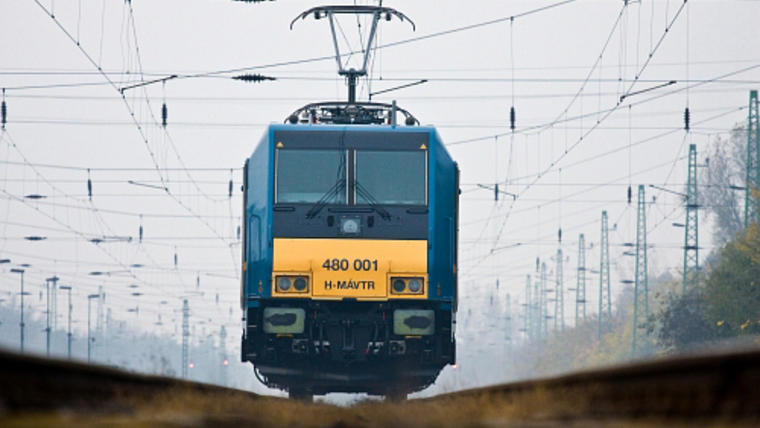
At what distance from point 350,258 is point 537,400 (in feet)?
30.5

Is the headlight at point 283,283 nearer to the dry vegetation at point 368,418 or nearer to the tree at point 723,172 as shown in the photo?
the dry vegetation at point 368,418

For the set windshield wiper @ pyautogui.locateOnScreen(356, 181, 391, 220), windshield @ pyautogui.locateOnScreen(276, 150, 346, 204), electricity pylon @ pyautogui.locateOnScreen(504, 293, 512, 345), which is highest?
windshield @ pyautogui.locateOnScreen(276, 150, 346, 204)

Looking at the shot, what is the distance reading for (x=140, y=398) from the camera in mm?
8273

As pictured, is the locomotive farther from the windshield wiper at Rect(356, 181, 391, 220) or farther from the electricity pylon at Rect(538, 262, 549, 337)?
the electricity pylon at Rect(538, 262, 549, 337)

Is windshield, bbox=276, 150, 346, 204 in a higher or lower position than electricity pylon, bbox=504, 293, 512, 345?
higher

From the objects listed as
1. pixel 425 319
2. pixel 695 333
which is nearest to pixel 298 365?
pixel 425 319

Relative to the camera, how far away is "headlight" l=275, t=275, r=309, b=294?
16.9m

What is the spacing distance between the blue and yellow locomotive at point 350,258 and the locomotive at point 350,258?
13 millimetres

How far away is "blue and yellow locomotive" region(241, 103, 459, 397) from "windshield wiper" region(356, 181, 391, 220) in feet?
0.04

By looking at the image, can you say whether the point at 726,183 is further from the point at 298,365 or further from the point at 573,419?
the point at 573,419

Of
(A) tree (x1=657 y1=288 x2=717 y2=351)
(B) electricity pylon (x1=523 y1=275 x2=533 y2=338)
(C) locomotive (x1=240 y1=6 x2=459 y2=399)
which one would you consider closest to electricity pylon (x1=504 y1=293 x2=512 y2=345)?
(B) electricity pylon (x1=523 y1=275 x2=533 y2=338)

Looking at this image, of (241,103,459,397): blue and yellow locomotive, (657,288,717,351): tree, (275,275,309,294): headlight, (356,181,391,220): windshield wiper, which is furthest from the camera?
(657,288,717,351): tree

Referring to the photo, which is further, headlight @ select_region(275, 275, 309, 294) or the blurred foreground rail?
headlight @ select_region(275, 275, 309, 294)

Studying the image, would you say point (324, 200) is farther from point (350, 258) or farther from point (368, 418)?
point (368, 418)
